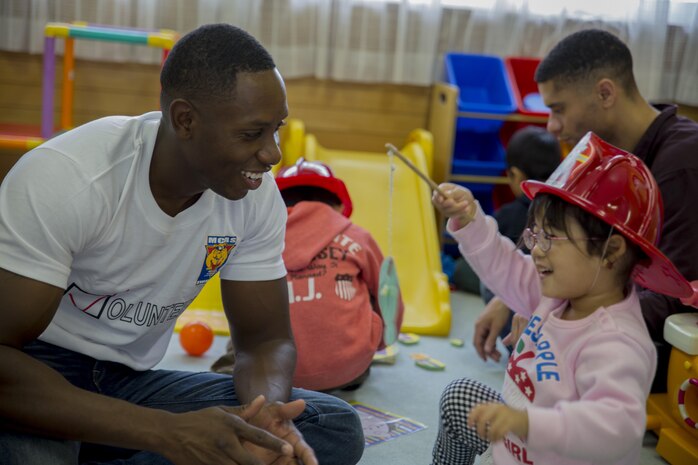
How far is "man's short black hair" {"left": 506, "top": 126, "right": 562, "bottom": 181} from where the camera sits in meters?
3.13

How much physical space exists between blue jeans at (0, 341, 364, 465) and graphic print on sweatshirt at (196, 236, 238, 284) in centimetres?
19

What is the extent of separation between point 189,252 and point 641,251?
0.75 m

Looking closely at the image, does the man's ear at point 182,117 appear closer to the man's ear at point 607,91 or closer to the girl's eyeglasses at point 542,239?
the girl's eyeglasses at point 542,239

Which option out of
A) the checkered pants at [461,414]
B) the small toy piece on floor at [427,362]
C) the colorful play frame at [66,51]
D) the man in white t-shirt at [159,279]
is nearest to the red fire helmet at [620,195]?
the checkered pants at [461,414]

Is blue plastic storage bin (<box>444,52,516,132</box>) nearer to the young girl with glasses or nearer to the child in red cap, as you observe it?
the child in red cap

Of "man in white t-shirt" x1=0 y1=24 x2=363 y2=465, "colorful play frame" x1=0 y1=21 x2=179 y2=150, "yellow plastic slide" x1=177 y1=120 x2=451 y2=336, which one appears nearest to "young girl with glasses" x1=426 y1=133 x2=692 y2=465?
"man in white t-shirt" x1=0 y1=24 x2=363 y2=465

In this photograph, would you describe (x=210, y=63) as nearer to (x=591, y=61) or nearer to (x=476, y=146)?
(x=591, y=61)

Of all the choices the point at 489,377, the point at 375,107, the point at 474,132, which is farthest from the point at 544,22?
the point at 489,377

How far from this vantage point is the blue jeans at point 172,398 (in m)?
1.33

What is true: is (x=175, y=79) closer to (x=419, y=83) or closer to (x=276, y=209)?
(x=276, y=209)


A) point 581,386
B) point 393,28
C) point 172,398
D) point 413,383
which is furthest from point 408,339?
point 393,28

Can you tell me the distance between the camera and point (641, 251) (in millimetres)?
1322

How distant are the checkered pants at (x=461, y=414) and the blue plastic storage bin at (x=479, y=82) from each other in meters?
2.26

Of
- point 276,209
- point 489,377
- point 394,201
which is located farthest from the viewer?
point 394,201
